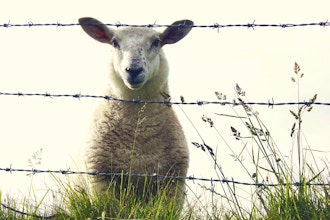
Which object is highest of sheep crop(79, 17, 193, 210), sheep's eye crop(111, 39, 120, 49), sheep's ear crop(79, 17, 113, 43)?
sheep's ear crop(79, 17, 113, 43)

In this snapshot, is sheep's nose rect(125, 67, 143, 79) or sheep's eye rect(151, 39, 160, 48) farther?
sheep's eye rect(151, 39, 160, 48)

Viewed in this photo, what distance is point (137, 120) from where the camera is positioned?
676 centimetres

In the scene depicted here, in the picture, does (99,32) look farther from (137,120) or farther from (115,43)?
(137,120)

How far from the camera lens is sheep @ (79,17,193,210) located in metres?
6.34

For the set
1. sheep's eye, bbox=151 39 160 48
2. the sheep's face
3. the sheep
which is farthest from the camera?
sheep's eye, bbox=151 39 160 48

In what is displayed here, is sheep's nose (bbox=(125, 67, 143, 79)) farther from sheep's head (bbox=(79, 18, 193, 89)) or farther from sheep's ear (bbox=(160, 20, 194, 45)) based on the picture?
sheep's ear (bbox=(160, 20, 194, 45))

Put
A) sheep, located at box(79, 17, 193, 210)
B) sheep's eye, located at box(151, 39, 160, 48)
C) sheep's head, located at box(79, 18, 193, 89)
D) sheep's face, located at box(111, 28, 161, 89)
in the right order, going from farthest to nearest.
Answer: sheep's eye, located at box(151, 39, 160, 48) → sheep's head, located at box(79, 18, 193, 89) → sheep's face, located at box(111, 28, 161, 89) → sheep, located at box(79, 17, 193, 210)

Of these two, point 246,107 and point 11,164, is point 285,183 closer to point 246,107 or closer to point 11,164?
point 246,107

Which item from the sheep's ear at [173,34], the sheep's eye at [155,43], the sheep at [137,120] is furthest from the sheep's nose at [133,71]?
the sheep's ear at [173,34]

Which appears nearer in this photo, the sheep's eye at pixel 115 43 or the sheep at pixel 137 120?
the sheep at pixel 137 120

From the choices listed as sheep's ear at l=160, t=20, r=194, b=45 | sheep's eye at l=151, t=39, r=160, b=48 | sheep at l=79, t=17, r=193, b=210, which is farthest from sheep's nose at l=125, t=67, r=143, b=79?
sheep's ear at l=160, t=20, r=194, b=45

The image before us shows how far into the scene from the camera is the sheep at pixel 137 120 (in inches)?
250

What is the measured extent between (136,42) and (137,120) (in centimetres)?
95

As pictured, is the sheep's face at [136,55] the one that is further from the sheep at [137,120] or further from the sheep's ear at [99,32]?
the sheep's ear at [99,32]
